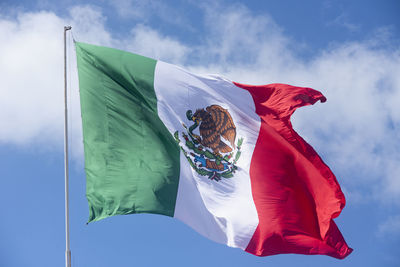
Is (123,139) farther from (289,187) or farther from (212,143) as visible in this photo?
(289,187)

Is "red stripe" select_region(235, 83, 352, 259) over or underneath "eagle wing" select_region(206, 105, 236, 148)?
underneath

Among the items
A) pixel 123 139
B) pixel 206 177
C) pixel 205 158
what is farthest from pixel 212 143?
pixel 123 139

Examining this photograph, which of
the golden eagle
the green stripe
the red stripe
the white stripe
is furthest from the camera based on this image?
the golden eagle

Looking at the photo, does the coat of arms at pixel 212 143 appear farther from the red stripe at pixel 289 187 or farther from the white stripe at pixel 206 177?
the red stripe at pixel 289 187

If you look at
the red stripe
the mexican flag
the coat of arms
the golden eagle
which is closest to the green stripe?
the mexican flag

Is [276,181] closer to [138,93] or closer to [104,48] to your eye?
[138,93]

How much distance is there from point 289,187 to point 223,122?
306 centimetres

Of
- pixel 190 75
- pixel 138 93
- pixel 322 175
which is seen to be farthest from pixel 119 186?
pixel 322 175

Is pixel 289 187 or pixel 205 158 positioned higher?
pixel 205 158

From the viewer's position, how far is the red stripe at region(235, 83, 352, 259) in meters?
22.1

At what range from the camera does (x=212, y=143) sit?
2297cm

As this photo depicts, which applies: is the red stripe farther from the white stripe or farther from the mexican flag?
the white stripe

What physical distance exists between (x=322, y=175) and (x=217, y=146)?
11.6 feet

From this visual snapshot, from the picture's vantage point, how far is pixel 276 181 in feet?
75.9
